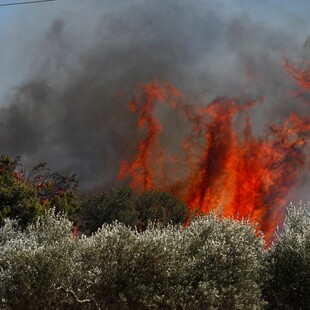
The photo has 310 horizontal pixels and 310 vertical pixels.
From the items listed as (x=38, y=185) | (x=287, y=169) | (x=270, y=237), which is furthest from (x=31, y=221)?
(x=287, y=169)

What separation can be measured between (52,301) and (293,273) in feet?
43.4

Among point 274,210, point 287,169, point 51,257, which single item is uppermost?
point 287,169

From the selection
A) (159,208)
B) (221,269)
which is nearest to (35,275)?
(221,269)

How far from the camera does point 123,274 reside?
2577 centimetres

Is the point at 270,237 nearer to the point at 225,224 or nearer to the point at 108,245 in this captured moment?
the point at 225,224

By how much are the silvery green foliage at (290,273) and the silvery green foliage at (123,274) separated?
2588 mm

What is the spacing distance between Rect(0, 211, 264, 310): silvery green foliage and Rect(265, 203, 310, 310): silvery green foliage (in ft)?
8.49

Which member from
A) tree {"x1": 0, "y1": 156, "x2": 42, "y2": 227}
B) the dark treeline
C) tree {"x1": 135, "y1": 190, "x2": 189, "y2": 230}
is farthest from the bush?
the dark treeline

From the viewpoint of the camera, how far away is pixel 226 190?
96500 millimetres

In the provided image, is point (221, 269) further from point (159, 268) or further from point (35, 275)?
point (35, 275)

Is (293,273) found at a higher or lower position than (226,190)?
lower

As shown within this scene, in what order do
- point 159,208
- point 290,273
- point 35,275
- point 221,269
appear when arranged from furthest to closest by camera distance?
point 159,208, point 290,273, point 221,269, point 35,275

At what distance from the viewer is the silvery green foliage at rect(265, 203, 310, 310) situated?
29719mm

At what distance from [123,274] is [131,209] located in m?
54.6
